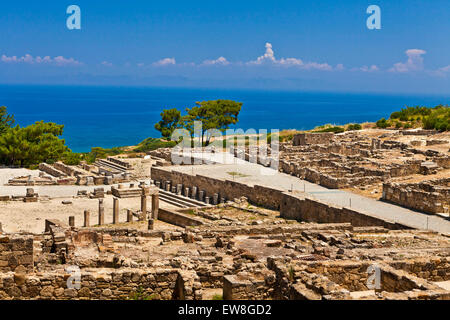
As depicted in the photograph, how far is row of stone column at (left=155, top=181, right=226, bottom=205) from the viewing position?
33078 mm

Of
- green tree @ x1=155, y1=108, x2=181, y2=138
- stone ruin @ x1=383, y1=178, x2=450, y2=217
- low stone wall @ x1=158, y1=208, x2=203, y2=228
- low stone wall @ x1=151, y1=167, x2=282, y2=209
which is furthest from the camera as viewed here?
green tree @ x1=155, y1=108, x2=181, y2=138

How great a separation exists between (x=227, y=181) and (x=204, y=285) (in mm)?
20141

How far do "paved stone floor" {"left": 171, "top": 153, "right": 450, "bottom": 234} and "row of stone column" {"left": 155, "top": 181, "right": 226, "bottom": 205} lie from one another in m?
1.32

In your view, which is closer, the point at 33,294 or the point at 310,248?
the point at 33,294

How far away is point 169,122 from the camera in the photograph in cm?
6272

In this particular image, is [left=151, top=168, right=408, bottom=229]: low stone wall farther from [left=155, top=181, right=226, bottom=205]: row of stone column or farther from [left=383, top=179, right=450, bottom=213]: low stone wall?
[left=383, top=179, right=450, bottom=213]: low stone wall

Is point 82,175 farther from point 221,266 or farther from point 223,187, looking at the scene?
point 221,266

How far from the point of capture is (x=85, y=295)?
36.6 feet

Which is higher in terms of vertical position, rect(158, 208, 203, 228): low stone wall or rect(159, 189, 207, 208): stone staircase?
rect(158, 208, 203, 228): low stone wall

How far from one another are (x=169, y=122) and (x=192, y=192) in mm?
28138

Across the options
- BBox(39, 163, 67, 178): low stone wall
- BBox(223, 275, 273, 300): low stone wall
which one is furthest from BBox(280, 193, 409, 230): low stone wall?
BBox(39, 163, 67, 178): low stone wall

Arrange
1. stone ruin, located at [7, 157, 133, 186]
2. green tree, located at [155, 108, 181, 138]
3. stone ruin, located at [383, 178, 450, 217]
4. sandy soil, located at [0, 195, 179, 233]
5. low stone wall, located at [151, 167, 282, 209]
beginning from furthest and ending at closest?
green tree, located at [155, 108, 181, 138] → stone ruin, located at [7, 157, 133, 186] → low stone wall, located at [151, 167, 282, 209] → sandy soil, located at [0, 195, 179, 233] → stone ruin, located at [383, 178, 450, 217]
